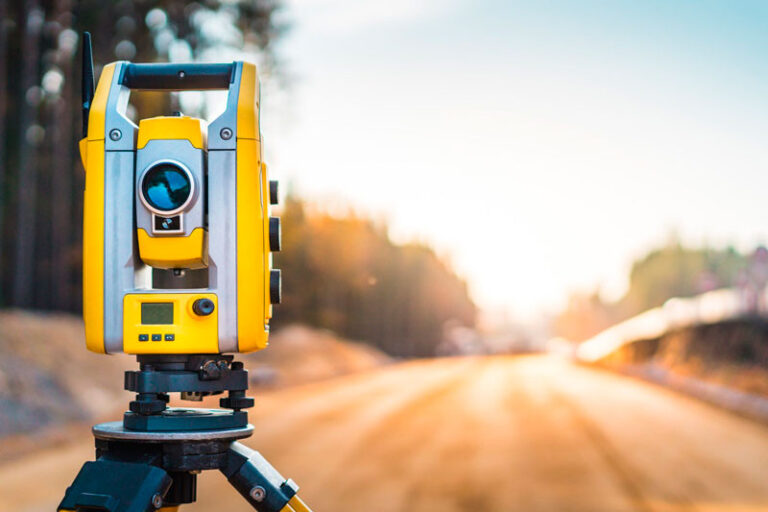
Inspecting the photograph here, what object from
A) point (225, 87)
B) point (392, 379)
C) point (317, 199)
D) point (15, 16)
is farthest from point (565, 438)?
point (317, 199)

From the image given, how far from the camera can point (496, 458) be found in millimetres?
11664

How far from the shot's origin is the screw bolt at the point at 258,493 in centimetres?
253

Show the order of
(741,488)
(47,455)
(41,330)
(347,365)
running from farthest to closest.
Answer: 1. (347,365)
2. (41,330)
3. (47,455)
4. (741,488)

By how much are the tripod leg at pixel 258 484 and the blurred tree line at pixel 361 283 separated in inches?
935

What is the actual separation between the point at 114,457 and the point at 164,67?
1.21 metres

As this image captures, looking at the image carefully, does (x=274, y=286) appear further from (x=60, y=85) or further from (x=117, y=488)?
(x=60, y=85)

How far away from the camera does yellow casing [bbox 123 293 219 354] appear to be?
2.47m

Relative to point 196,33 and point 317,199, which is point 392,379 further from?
point 317,199

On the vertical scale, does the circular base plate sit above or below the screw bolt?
above

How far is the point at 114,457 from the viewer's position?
8.35 feet

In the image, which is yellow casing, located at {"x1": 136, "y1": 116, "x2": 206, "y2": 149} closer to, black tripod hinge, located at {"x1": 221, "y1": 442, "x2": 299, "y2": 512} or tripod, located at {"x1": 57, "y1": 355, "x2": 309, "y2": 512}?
tripod, located at {"x1": 57, "y1": 355, "x2": 309, "y2": 512}

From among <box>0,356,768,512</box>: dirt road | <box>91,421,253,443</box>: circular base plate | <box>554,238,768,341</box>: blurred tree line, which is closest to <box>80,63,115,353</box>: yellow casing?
<box>91,421,253,443</box>: circular base plate

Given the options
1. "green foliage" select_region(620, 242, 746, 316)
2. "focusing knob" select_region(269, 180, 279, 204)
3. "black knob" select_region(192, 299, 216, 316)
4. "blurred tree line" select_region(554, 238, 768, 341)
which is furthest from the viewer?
"green foliage" select_region(620, 242, 746, 316)

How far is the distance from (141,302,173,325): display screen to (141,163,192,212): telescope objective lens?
0.91ft
